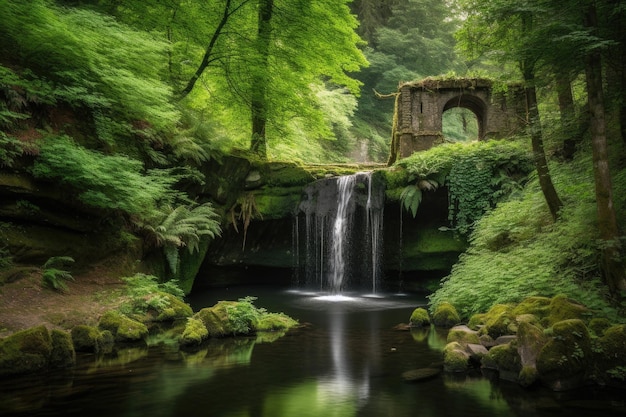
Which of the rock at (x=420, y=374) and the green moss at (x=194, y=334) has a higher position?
the green moss at (x=194, y=334)

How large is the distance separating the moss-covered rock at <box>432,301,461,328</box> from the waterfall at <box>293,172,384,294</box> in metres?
6.35

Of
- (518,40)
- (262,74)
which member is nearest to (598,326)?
(518,40)

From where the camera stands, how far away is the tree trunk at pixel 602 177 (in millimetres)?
7414

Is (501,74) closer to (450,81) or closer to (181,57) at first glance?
(181,57)

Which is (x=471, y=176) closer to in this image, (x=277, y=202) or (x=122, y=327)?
(x=277, y=202)

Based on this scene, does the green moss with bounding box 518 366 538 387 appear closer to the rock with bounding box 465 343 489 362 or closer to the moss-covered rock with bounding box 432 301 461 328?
the rock with bounding box 465 343 489 362

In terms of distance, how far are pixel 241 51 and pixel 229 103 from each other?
1.99m

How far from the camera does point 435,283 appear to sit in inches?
632

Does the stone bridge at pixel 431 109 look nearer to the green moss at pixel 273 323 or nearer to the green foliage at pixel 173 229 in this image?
the green foliage at pixel 173 229

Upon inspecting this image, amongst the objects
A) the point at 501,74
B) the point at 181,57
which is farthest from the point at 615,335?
the point at 181,57

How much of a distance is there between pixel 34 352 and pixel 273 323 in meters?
4.52

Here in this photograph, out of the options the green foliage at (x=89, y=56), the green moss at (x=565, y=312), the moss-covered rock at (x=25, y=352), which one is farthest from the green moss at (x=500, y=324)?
the green foliage at (x=89, y=56)

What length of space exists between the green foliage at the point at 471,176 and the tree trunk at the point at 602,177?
6.44 metres

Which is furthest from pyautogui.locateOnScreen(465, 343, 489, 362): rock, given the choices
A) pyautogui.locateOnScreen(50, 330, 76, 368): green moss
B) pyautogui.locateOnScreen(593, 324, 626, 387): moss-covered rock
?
pyautogui.locateOnScreen(50, 330, 76, 368): green moss
